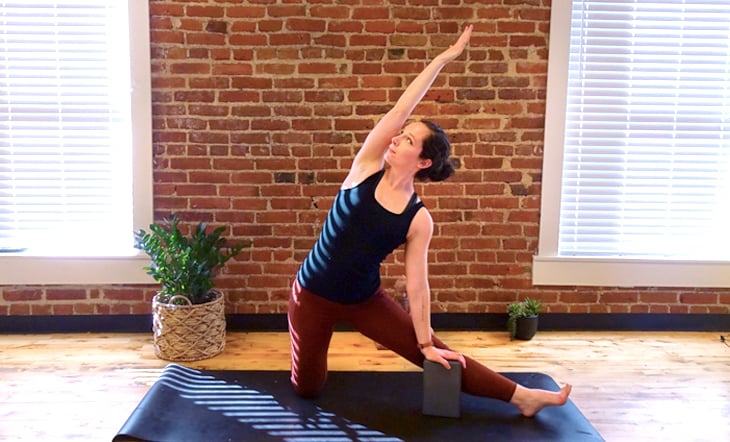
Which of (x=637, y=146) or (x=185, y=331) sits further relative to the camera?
(x=637, y=146)

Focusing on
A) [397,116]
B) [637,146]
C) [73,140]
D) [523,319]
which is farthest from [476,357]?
[73,140]

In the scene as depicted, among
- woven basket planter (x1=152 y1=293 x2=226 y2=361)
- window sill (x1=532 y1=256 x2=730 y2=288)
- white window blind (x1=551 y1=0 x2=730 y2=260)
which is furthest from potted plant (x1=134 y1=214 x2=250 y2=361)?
white window blind (x1=551 y1=0 x2=730 y2=260)

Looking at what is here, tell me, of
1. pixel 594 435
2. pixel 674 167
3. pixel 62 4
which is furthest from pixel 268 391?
pixel 674 167

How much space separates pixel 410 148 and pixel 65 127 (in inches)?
87.2

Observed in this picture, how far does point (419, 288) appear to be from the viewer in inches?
93.0

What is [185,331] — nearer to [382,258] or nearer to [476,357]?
[382,258]

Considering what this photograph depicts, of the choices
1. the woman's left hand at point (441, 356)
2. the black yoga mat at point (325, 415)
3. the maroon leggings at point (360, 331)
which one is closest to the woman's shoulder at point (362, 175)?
the maroon leggings at point (360, 331)

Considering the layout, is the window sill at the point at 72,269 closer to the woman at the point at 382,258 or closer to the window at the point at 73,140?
the window at the point at 73,140

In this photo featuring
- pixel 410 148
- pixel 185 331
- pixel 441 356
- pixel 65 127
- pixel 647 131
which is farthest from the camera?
pixel 647 131

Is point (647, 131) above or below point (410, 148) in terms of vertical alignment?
above

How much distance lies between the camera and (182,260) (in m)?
3.18

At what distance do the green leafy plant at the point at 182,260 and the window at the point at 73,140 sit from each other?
332 mm

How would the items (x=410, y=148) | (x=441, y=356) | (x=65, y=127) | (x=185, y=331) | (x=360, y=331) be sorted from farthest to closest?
(x=65, y=127), (x=185, y=331), (x=360, y=331), (x=441, y=356), (x=410, y=148)

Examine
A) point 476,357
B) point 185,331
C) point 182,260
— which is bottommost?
point 476,357
